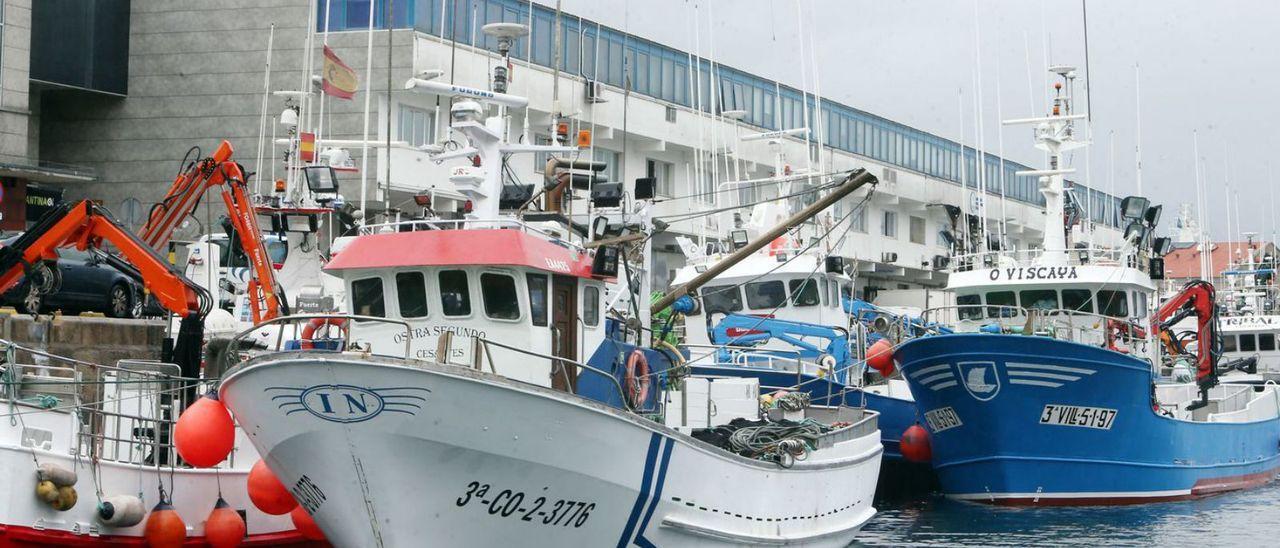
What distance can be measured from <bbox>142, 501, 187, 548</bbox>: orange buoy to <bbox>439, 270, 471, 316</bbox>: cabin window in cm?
283

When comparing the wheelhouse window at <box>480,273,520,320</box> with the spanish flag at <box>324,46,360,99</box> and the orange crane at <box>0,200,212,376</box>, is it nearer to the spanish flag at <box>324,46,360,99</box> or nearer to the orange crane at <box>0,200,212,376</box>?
the orange crane at <box>0,200,212,376</box>

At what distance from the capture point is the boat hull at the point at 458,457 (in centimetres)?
1075

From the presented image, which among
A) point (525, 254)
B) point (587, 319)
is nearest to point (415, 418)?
point (525, 254)

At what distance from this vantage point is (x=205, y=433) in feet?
37.7

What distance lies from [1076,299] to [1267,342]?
12.7 m

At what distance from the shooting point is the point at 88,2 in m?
32.6

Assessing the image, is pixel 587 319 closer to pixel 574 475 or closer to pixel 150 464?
pixel 574 475

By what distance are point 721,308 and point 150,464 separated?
1203 centimetres

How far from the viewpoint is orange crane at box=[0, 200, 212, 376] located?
15469mm

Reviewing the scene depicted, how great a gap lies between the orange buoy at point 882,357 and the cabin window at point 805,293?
313cm

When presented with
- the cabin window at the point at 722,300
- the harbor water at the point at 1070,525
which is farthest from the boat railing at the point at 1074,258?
the harbor water at the point at 1070,525

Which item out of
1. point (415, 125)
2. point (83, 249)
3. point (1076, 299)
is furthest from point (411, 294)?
→ point (415, 125)

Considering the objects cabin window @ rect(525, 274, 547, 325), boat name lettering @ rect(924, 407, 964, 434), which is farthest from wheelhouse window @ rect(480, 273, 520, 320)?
boat name lettering @ rect(924, 407, 964, 434)

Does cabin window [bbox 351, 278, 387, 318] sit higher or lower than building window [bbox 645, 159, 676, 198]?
lower
